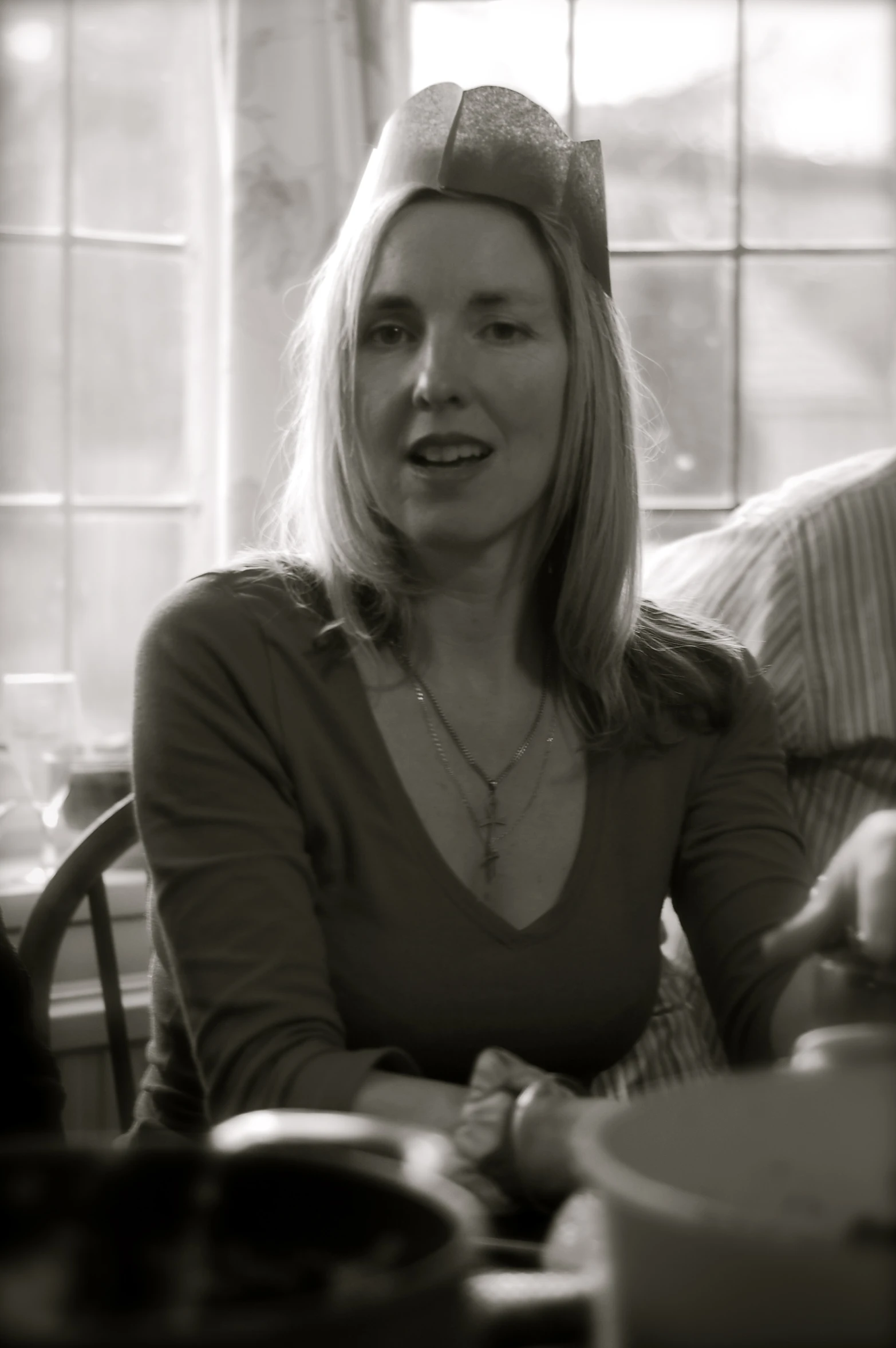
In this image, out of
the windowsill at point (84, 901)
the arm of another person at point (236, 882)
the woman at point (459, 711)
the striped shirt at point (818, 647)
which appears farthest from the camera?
the windowsill at point (84, 901)

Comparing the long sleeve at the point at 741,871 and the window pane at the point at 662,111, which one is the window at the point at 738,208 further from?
the long sleeve at the point at 741,871

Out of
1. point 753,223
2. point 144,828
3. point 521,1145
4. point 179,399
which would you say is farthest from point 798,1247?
point 753,223

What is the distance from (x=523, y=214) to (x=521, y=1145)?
872 mm

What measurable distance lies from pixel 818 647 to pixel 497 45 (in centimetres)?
114

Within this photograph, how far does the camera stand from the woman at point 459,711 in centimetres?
124

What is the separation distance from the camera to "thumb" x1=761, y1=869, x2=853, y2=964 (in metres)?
0.73

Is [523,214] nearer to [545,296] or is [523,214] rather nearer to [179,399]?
[545,296]

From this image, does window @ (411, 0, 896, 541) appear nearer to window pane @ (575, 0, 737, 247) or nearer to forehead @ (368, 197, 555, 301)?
window pane @ (575, 0, 737, 247)

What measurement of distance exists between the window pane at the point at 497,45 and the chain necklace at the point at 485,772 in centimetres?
122

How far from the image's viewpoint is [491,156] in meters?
1.38

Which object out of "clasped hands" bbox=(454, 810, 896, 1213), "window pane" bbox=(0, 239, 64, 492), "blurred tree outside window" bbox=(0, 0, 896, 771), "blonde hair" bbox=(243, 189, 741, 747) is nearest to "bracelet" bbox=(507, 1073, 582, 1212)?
"clasped hands" bbox=(454, 810, 896, 1213)

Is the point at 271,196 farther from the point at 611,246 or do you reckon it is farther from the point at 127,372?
the point at 611,246

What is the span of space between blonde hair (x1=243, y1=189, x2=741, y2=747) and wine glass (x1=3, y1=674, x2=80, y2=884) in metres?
0.59

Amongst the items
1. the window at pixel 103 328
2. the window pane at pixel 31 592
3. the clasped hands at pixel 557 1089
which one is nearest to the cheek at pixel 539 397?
the clasped hands at pixel 557 1089
